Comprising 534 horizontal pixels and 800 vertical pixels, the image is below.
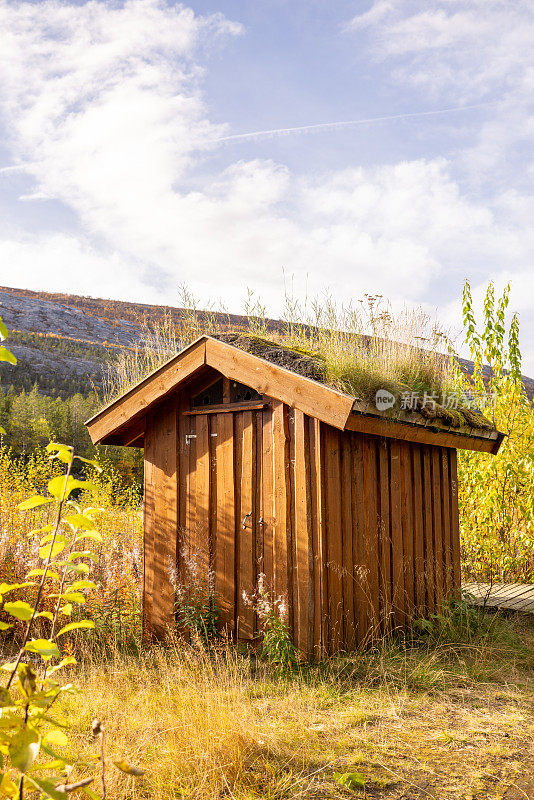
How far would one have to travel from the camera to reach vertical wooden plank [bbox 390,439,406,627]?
6617 millimetres

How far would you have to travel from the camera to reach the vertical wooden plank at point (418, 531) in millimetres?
7043

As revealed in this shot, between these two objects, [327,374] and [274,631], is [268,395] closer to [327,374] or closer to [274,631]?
[327,374]

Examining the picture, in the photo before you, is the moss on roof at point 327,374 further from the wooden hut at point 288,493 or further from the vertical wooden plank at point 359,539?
the vertical wooden plank at point 359,539

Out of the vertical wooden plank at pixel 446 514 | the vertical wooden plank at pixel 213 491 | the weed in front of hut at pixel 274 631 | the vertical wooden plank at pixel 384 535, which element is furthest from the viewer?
the vertical wooden plank at pixel 446 514

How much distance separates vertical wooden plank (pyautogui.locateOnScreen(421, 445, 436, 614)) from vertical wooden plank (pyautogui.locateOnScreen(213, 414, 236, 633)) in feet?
7.85

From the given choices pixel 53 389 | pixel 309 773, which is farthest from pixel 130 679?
pixel 53 389

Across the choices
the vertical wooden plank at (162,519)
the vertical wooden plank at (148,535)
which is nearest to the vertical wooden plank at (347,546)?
the vertical wooden plank at (162,519)

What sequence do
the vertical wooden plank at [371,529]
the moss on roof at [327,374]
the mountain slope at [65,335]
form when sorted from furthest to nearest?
the mountain slope at [65,335] → the vertical wooden plank at [371,529] → the moss on roof at [327,374]

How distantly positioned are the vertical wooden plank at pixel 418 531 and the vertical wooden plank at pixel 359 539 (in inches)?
45.1

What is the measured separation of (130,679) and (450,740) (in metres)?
2.86

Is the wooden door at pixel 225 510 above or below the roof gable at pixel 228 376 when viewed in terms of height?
below

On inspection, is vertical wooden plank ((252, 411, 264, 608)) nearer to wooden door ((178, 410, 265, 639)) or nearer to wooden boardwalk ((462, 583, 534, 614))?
wooden door ((178, 410, 265, 639))

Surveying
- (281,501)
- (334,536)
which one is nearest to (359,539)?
(334,536)

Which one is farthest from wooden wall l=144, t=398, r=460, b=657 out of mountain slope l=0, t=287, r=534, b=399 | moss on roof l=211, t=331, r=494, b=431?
mountain slope l=0, t=287, r=534, b=399
